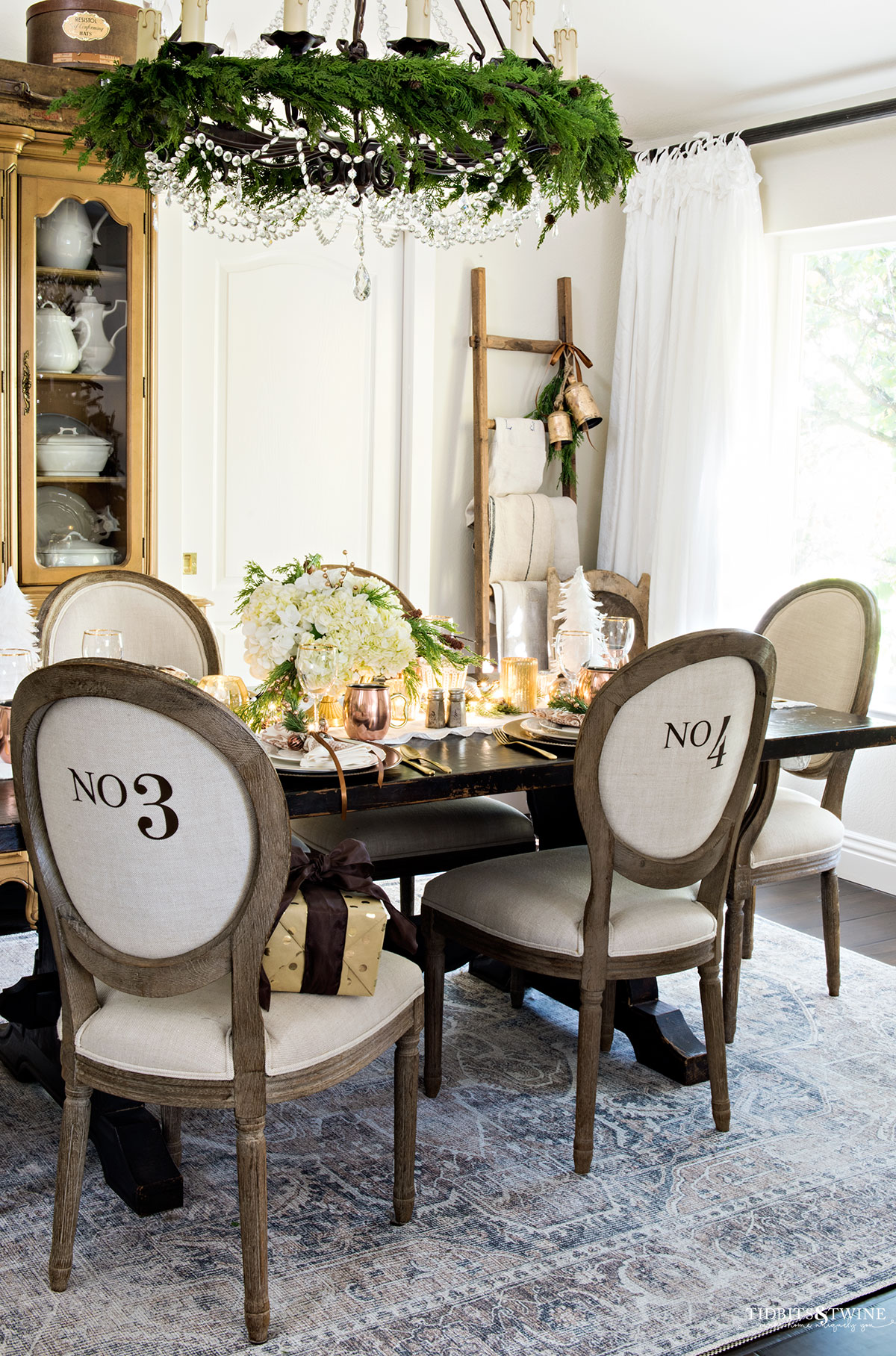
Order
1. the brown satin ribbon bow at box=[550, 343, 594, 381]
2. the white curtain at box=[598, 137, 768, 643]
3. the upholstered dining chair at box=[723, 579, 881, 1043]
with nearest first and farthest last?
the upholstered dining chair at box=[723, 579, 881, 1043] → the white curtain at box=[598, 137, 768, 643] → the brown satin ribbon bow at box=[550, 343, 594, 381]

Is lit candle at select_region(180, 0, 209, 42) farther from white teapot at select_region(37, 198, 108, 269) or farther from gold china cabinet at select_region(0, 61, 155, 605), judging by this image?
white teapot at select_region(37, 198, 108, 269)

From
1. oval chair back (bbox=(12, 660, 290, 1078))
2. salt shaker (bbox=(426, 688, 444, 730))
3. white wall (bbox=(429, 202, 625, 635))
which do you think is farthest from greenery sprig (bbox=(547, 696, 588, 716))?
white wall (bbox=(429, 202, 625, 635))

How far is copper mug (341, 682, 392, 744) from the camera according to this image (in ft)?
7.89

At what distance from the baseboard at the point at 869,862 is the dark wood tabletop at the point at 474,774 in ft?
4.56

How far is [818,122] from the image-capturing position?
12.9 feet

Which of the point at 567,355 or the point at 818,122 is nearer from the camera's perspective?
the point at 818,122

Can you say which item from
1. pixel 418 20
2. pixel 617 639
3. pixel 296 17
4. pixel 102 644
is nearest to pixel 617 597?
pixel 617 639

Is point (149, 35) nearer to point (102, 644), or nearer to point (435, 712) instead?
point (102, 644)

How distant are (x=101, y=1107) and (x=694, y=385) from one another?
3.20 meters

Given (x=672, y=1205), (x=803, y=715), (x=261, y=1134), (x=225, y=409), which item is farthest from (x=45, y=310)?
(x=672, y=1205)

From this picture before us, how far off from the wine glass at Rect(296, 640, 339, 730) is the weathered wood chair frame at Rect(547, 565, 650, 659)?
7.24 feet

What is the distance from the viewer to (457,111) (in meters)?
2.05

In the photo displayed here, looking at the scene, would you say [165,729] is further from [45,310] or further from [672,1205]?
[45,310]

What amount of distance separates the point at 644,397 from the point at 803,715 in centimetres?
210
